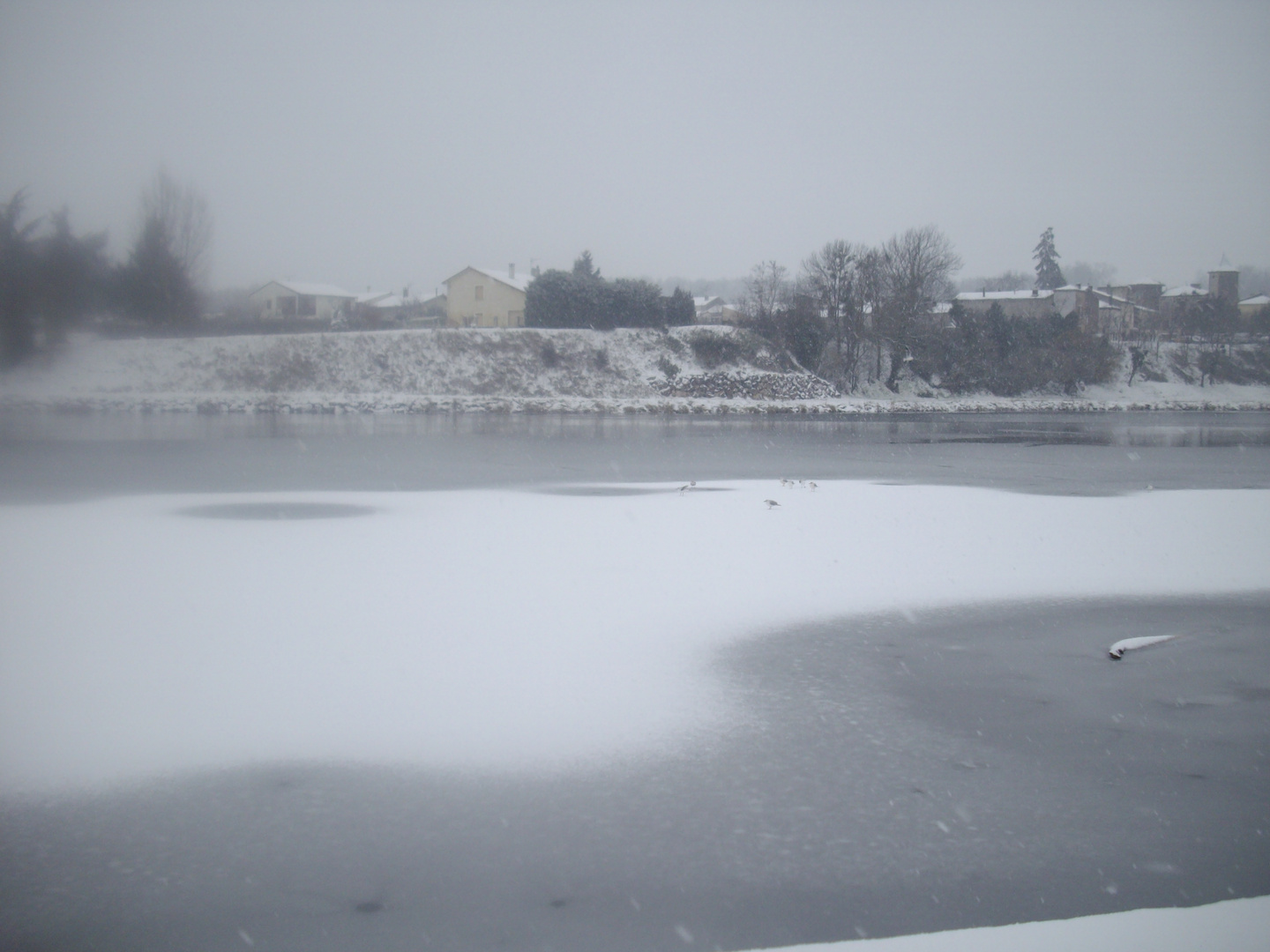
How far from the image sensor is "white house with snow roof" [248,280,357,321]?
83.9 meters

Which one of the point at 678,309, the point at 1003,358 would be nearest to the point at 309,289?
the point at 678,309

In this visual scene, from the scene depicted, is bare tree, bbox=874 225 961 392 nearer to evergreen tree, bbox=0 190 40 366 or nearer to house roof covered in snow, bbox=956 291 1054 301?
house roof covered in snow, bbox=956 291 1054 301

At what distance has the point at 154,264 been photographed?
1612 inches

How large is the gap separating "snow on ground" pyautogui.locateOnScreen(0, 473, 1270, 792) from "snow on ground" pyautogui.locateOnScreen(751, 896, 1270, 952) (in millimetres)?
2595

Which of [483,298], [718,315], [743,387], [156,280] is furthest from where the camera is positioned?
[718,315]

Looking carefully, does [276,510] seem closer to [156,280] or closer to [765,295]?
[156,280]

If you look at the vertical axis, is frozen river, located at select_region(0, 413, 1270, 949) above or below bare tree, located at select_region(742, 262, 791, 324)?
below

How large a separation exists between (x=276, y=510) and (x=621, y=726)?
34.5 ft

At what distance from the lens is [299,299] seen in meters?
85.8

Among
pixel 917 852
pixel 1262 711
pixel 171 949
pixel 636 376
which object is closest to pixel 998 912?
pixel 917 852

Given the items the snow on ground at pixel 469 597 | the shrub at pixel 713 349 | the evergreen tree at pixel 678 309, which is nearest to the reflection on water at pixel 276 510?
the snow on ground at pixel 469 597

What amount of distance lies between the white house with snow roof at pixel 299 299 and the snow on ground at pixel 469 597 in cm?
7195

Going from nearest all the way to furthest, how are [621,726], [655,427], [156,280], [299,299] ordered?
1. [621,726]
2. [655,427]
3. [156,280]
4. [299,299]

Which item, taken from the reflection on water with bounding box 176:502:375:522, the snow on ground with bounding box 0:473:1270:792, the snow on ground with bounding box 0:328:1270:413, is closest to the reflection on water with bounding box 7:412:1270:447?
the snow on ground with bounding box 0:328:1270:413
